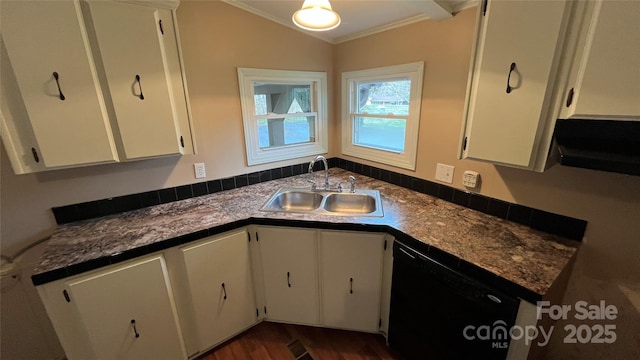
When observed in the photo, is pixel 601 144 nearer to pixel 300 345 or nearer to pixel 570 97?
pixel 570 97

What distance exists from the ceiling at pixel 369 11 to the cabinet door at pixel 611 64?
73 cm

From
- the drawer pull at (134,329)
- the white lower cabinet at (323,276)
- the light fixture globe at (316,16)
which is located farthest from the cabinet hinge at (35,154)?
the light fixture globe at (316,16)

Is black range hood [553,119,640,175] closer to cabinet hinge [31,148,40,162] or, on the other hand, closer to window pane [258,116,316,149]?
window pane [258,116,316,149]

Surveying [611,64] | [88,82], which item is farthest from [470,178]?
[88,82]

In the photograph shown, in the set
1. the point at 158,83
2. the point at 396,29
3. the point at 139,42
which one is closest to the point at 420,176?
the point at 396,29

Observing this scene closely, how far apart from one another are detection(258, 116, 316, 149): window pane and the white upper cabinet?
82 centimetres

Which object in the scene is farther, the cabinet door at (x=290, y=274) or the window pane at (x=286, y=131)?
the window pane at (x=286, y=131)

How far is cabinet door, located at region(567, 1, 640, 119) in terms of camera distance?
2.78ft

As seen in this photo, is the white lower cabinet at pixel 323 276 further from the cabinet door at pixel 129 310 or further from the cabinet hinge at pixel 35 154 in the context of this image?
the cabinet hinge at pixel 35 154

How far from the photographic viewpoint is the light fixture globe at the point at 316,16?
1.15 m

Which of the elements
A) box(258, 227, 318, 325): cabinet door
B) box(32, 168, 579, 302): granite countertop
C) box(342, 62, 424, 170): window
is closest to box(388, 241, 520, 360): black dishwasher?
box(32, 168, 579, 302): granite countertop

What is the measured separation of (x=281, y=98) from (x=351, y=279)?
1.69m

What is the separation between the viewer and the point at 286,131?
96.1 inches

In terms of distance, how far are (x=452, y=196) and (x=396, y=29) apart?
4.31 feet
